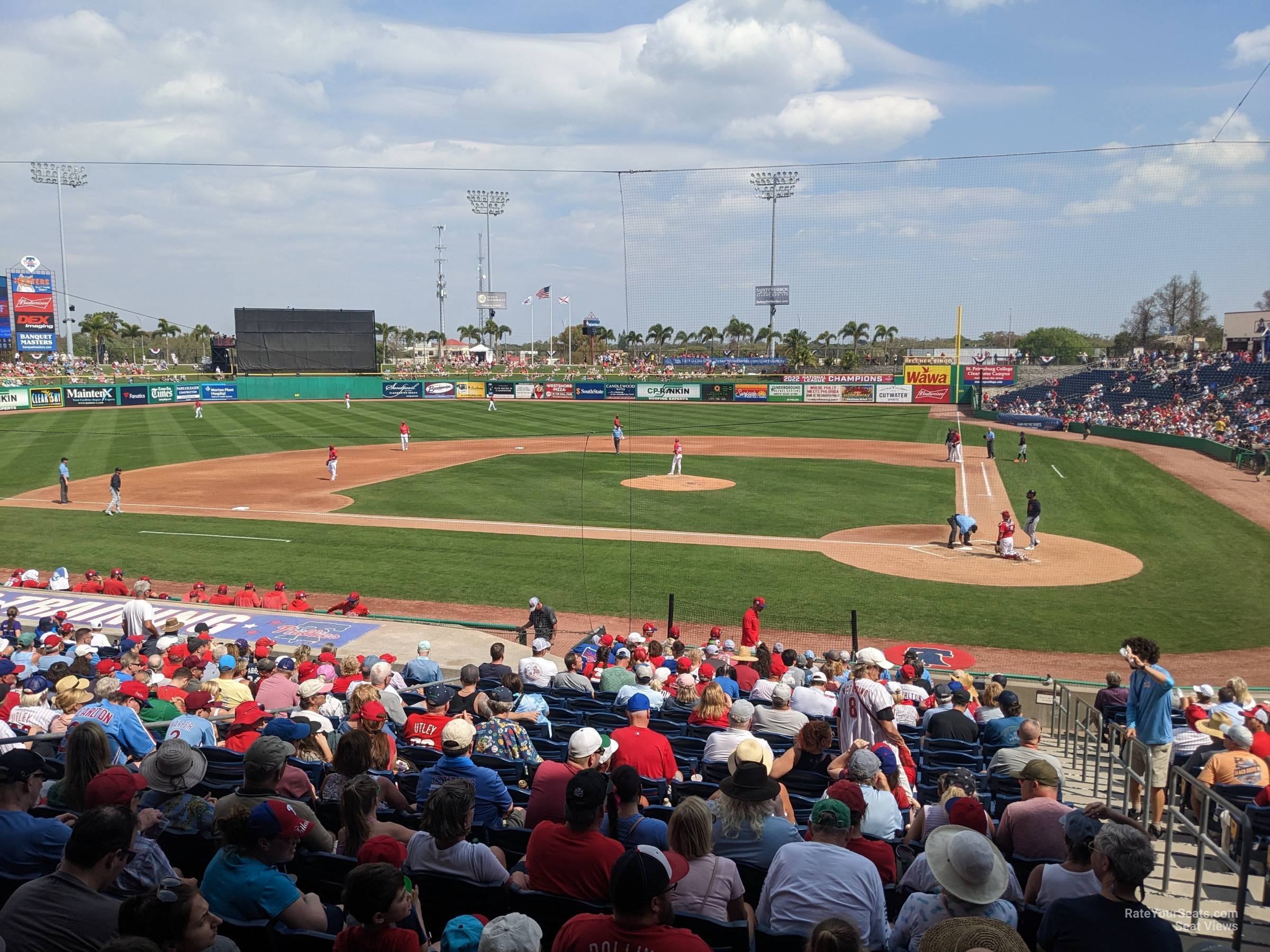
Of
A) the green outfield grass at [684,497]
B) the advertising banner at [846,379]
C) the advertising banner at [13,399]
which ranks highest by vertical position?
the advertising banner at [846,379]

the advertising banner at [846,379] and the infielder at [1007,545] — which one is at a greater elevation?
the advertising banner at [846,379]

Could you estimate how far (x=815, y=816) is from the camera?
4281 millimetres

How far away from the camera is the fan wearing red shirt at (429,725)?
24.4 feet

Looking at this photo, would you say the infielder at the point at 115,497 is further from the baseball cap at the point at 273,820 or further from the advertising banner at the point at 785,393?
the advertising banner at the point at 785,393

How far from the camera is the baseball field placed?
61.0 ft

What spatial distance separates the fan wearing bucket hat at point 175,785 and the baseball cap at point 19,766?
0.56 m

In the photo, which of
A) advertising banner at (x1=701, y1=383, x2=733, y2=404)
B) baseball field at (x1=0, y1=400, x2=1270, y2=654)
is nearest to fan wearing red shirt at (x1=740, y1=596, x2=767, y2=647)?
baseball field at (x1=0, y1=400, x2=1270, y2=654)

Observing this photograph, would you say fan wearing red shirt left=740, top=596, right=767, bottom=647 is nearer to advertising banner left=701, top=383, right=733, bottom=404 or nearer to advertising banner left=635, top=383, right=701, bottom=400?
advertising banner left=701, top=383, right=733, bottom=404

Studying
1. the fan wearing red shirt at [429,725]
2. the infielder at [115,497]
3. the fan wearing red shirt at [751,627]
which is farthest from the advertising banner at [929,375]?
the fan wearing red shirt at [429,725]

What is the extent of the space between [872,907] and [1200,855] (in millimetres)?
2837

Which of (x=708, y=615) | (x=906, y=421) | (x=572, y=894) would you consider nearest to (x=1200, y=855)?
(x=572, y=894)

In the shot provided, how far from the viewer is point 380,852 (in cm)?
407

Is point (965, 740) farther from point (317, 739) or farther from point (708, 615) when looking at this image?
point (708, 615)

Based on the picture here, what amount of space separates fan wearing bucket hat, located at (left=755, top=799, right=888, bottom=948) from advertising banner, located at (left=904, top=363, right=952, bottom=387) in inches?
2579
